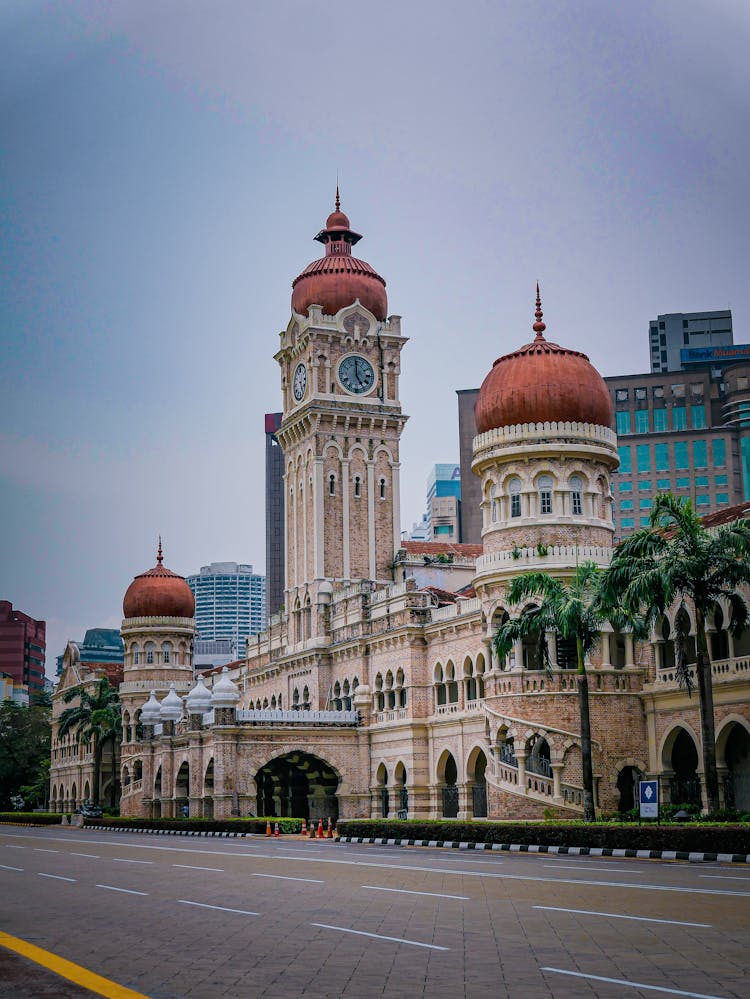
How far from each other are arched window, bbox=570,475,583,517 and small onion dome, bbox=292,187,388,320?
2694 centimetres

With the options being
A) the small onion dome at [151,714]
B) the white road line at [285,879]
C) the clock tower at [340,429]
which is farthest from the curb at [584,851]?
the small onion dome at [151,714]

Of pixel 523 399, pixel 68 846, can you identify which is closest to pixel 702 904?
pixel 68 846

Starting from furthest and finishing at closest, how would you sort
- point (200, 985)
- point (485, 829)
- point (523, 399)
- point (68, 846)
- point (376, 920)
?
1. point (523, 399)
2. point (68, 846)
3. point (485, 829)
4. point (376, 920)
5. point (200, 985)

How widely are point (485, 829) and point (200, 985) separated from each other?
25.2 metres

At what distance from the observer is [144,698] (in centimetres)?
8788

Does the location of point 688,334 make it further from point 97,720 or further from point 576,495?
point 576,495

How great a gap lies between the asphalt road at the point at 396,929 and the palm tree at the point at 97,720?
58.2m

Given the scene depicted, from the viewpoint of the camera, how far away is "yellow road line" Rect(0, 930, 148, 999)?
10945 millimetres

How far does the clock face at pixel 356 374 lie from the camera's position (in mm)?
70688

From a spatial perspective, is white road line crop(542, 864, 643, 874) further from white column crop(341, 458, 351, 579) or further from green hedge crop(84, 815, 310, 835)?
white column crop(341, 458, 351, 579)

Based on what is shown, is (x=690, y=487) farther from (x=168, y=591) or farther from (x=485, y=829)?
(x=485, y=829)

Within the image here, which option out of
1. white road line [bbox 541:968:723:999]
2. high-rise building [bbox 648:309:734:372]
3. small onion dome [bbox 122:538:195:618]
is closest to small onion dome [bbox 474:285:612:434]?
white road line [bbox 541:968:723:999]

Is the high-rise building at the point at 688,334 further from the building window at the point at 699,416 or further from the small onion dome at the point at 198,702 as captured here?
the small onion dome at the point at 198,702

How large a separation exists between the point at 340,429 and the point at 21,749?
179 ft
